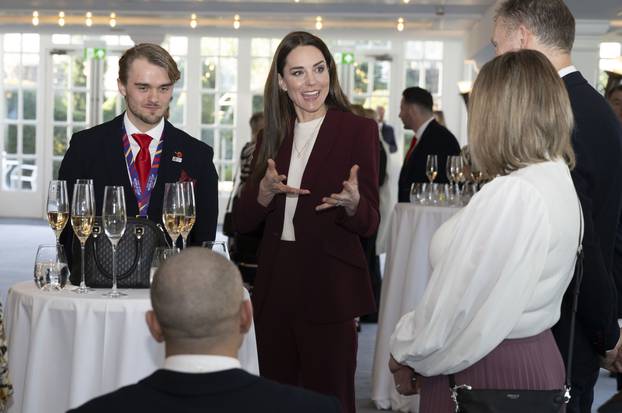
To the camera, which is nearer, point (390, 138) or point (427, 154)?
point (427, 154)

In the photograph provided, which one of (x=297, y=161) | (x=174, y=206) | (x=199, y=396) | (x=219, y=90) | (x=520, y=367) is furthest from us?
(x=219, y=90)

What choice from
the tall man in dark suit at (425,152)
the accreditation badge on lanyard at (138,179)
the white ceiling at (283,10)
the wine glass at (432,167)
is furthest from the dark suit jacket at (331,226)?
the white ceiling at (283,10)

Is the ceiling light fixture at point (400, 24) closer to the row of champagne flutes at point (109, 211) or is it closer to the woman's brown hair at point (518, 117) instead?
the row of champagne flutes at point (109, 211)

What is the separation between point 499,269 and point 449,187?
3.85 meters

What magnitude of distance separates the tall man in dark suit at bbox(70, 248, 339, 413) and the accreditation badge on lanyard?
63.3 inches

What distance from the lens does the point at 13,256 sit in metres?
12.5

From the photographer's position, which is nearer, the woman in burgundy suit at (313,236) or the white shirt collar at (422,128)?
the woman in burgundy suit at (313,236)

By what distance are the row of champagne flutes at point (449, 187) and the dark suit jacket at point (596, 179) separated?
8.43 feet

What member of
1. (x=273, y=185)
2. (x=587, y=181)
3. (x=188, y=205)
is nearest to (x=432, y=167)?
(x=273, y=185)

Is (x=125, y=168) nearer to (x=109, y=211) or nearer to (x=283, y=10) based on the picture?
(x=109, y=211)

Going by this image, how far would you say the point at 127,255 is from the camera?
3053 millimetres

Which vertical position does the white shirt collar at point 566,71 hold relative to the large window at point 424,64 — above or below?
below

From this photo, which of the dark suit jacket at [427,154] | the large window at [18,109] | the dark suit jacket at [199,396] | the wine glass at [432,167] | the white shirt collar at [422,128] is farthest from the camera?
the large window at [18,109]

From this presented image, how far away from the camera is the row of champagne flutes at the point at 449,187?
617 cm
